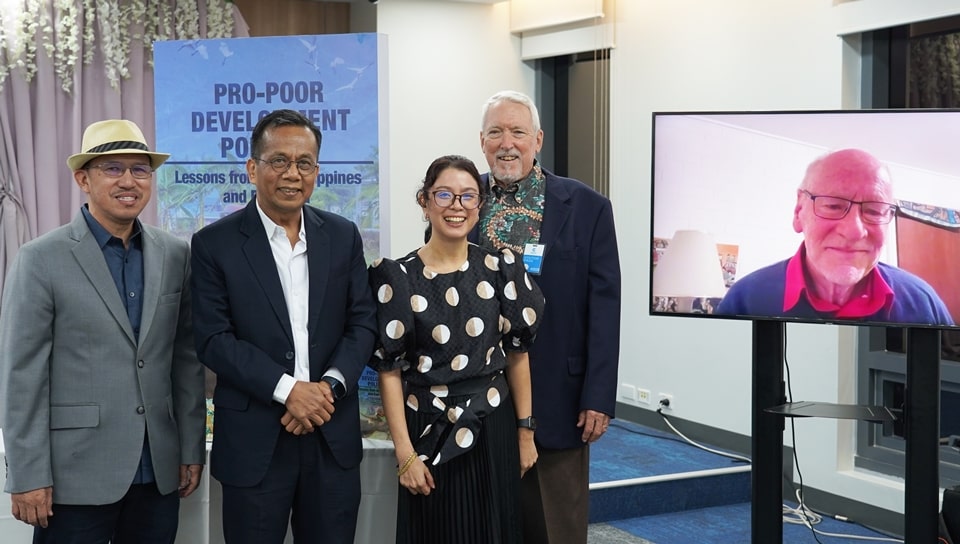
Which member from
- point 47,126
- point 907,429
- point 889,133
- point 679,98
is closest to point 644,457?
point 679,98

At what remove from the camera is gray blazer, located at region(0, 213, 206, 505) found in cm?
240

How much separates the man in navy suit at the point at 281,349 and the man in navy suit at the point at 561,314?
0.55m

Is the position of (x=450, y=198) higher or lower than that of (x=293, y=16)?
lower

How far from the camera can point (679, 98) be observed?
5.54 metres

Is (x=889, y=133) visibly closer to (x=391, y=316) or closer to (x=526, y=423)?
(x=526, y=423)

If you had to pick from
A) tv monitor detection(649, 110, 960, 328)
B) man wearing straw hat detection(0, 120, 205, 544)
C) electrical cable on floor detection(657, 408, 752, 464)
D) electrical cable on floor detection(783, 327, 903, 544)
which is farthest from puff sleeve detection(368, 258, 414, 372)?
electrical cable on floor detection(657, 408, 752, 464)

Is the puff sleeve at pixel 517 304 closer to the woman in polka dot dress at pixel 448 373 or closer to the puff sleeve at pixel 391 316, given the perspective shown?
the woman in polka dot dress at pixel 448 373

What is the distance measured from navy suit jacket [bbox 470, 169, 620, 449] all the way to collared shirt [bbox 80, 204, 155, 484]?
0.93 m

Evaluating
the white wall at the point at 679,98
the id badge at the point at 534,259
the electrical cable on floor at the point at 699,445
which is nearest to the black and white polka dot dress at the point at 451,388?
the id badge at the point at 534,259

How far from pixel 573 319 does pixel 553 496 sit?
0.51 meters

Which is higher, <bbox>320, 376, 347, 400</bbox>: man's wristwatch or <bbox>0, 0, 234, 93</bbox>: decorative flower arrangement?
<bbox>0, 0, 234, 93</bbox>: decorative flower arrangement

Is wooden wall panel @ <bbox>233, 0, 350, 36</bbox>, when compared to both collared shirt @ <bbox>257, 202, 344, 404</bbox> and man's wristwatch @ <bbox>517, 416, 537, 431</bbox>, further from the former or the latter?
man's wristwatch @ <bbox>517, 416, 537, 431</bbox>

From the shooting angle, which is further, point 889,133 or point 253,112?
point 253,112

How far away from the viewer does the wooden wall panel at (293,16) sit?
6340mm
